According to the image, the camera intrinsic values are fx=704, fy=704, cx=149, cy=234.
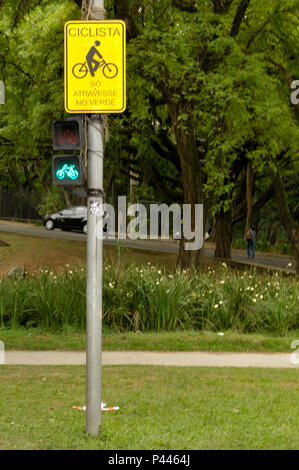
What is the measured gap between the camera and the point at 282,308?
14148 mm

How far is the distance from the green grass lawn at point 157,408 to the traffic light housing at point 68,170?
7.88 ft

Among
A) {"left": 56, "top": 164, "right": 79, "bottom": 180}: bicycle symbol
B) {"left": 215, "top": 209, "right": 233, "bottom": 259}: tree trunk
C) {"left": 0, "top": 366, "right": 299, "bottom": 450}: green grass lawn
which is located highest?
{"left": 56, "top": 164, "right": 79, "bottom": 180}: bicycle symbol

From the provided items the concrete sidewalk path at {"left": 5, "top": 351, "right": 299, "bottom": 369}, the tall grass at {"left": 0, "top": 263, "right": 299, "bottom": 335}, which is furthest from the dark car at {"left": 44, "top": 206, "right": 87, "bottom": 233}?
the concrete sidewalk path at {"left": 5, "top": 351, "right": 299, "bottom": 369}

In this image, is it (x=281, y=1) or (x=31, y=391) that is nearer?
(x=31, y=391)

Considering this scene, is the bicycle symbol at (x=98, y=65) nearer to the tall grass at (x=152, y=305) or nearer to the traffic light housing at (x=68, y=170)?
the traffic light housing at (x=68, y=170)

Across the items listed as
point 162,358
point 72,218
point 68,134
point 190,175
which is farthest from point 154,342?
point 72,218

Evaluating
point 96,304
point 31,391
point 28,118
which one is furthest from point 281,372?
point 28,118

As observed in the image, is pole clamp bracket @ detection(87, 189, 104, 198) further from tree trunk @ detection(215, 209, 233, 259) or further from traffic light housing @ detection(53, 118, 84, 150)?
tree trunk @ detection(215, 209, 233, 259)

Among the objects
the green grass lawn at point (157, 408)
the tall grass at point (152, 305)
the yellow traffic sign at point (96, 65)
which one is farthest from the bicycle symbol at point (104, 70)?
the tall grass at point (152, 305)

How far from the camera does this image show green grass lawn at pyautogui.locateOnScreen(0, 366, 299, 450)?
Result: 21.6 feet

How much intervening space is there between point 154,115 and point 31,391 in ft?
59.8

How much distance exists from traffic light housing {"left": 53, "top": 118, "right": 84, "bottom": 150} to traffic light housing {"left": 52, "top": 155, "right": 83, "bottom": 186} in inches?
4.7

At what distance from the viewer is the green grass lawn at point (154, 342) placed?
1226cm
